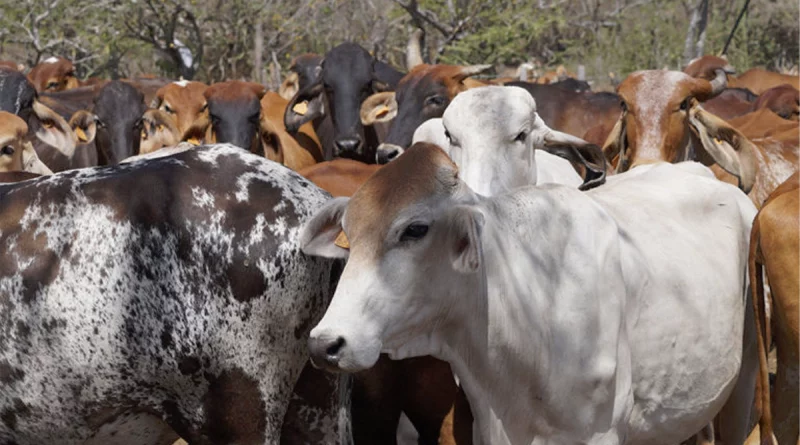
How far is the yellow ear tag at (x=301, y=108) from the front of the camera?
9.18 meters

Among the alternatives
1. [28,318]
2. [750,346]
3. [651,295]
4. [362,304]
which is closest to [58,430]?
[28,318]

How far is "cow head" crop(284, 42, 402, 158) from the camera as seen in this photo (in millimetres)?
8930

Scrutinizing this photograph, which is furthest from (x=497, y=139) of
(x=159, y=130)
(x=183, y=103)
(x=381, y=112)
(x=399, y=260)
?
(x=183, y=103)

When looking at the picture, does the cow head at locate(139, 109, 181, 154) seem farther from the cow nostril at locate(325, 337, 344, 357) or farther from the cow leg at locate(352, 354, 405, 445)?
the cow nostril at locate(325, 337, 344, 357)

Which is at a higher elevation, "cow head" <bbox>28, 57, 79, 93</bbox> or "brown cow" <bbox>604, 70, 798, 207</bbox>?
"brown cow" <bbox>604, 70, 798, 207</bbox>

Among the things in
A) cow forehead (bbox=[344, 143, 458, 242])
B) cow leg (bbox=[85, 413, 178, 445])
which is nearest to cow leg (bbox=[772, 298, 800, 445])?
cow forehead (bbox=[344, 143, 458, 242])

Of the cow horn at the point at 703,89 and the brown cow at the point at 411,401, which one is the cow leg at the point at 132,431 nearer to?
the brown cow at the point at 411,401

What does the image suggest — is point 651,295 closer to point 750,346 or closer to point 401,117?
point 750,346

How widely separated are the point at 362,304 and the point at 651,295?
1184 mm

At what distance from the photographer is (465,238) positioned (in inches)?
132

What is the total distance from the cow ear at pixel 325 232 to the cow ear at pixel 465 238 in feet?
1.13

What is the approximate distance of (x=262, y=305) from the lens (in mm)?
3664

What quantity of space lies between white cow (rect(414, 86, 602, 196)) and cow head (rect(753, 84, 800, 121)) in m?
5.93

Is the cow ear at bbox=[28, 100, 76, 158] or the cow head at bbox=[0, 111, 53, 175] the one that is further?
the cow ear at bbox=[28, 100, 76, 158]
